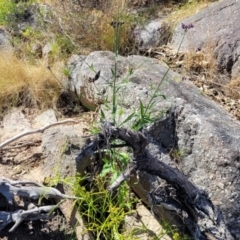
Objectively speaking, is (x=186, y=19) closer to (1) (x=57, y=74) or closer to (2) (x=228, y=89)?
(2) (x=228, y=89)

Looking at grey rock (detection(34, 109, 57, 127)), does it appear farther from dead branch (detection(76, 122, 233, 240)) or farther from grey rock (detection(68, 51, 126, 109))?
dead branch (detection(76, 122, 233, 240))

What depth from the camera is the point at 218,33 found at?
4602 mm

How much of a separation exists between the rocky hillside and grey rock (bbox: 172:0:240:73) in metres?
0.01

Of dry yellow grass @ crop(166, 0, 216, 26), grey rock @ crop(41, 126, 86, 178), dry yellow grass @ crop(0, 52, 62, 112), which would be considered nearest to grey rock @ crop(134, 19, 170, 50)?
dry yellow grass @ crop(166, 0, 216, 26)

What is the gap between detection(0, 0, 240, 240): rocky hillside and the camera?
2.49m

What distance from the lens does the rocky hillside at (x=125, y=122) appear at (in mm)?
2490

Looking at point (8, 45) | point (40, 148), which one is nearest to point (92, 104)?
point (40, 148)

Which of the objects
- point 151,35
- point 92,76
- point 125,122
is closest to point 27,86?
point 92,76

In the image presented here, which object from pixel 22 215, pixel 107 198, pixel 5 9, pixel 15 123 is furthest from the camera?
pixel 5 9

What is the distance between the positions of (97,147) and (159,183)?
0.42 metres

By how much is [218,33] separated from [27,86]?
198cm

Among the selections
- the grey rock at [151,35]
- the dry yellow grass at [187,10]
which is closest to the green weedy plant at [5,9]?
the grey rock at [151,35]

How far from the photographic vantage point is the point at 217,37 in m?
4.55

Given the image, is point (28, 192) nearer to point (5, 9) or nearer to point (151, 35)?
point (151, 35)
